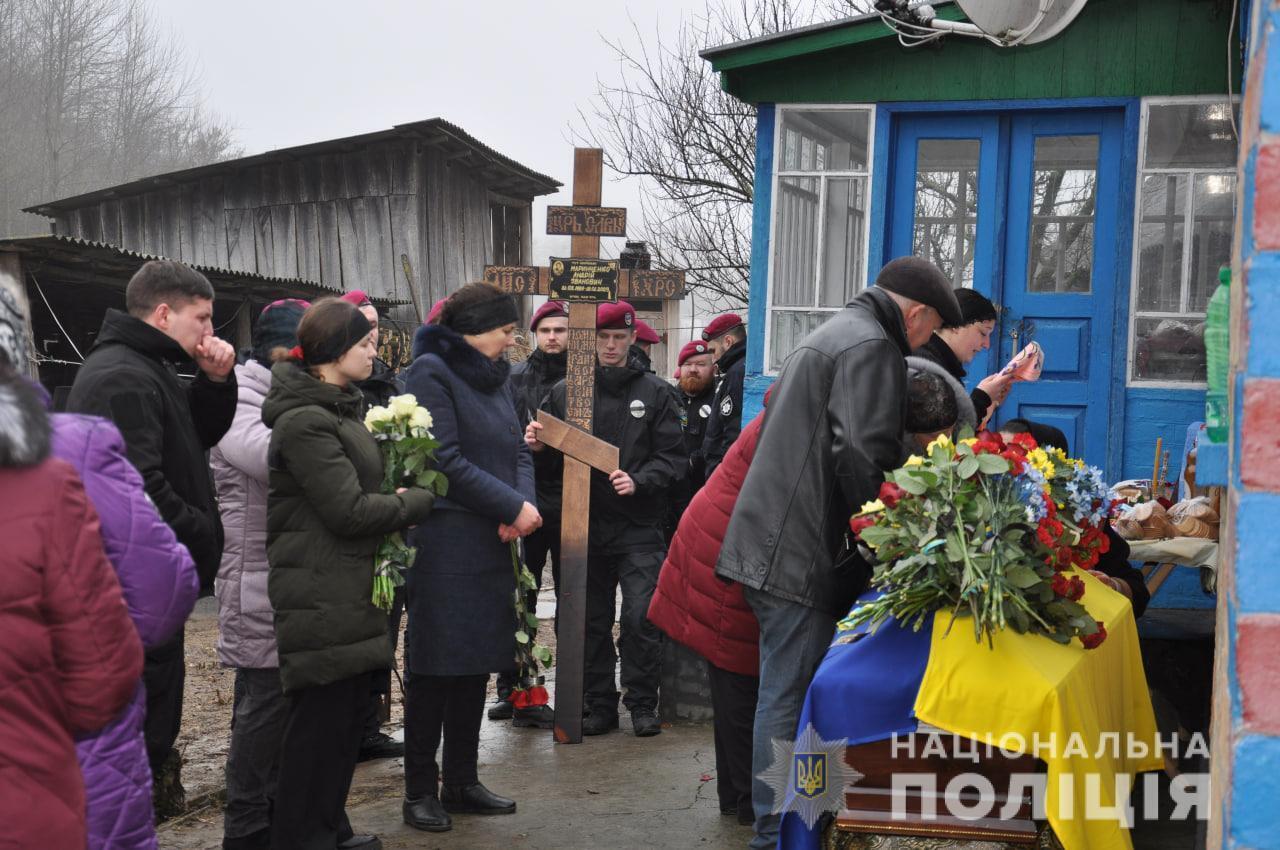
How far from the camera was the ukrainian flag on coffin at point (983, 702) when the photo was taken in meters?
3.06

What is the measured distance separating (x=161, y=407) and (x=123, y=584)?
135 centimetres

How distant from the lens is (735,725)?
15.4ft

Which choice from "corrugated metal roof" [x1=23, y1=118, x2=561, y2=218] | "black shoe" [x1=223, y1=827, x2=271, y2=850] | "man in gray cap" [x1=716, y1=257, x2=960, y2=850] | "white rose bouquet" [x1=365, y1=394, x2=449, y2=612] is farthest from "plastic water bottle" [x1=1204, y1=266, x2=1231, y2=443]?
"corrugated metal roof" [x1=23, y1=118, x2=561, y2=218]

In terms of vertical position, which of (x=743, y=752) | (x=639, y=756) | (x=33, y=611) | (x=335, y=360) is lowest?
(x=639, y=756)

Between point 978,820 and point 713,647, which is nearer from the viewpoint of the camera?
point 978,820

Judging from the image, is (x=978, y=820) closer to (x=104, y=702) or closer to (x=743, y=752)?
Result: (x=743, y=752)

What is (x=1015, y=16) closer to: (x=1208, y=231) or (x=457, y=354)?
(x=1208, y=231)

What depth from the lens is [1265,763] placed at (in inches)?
68.4

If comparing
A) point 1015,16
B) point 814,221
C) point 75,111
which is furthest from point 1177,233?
point 75,111

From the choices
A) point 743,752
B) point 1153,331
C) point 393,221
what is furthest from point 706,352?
point 393,221

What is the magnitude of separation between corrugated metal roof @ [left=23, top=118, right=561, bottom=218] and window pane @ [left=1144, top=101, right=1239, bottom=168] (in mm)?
11356

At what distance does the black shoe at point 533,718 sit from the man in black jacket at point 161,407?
2.79m

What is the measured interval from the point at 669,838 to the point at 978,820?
1.82 meters

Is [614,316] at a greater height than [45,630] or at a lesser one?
greater
